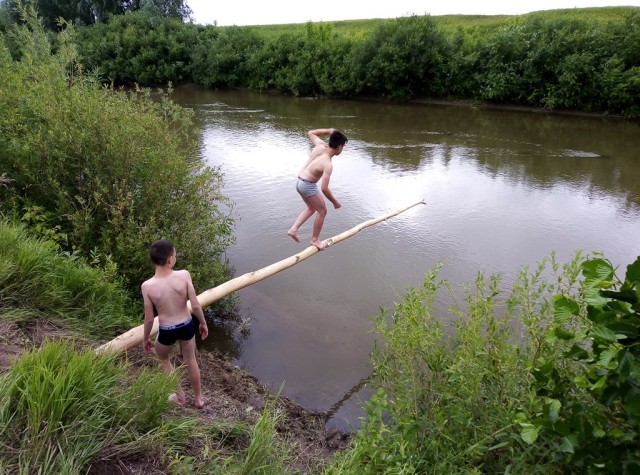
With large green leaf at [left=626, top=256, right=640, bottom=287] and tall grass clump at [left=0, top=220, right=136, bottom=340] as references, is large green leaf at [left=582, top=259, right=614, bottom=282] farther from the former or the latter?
tall grass clump at [left=0, top=220, right=136, bottom=340]

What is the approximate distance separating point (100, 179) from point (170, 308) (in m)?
2.73

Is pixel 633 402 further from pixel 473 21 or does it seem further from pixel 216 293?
pixel 473 21

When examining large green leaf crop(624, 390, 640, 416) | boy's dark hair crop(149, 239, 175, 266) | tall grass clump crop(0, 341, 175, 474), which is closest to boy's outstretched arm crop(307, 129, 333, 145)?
boy's dark hair crop(149, 239, 175, 266)

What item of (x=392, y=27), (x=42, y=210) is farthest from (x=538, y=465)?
(x=392, y=27)

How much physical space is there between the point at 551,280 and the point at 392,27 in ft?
64.3

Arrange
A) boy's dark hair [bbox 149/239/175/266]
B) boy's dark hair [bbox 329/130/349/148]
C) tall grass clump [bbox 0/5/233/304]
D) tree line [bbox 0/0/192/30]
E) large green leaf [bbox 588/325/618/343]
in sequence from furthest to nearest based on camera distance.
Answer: tree line [bbox 0/0/192/30]
boy's dark hair [bbox 329/130/349/148]
tall grass clump [bbox 0/5/233/304]
boy's dark hair [bbox 149/239/175/266]
large green leaf [bbox 588/325/618/343]

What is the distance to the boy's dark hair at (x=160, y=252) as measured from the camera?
11.8ft

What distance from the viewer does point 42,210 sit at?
5.67 m

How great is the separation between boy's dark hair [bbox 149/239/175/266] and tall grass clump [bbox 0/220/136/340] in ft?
4.13

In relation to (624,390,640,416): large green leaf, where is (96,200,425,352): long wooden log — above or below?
below

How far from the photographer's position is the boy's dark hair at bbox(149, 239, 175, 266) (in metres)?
3.59

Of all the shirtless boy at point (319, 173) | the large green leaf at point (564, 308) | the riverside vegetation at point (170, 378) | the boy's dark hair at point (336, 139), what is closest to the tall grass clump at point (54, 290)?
the riverside vegetation at point (170, 378)

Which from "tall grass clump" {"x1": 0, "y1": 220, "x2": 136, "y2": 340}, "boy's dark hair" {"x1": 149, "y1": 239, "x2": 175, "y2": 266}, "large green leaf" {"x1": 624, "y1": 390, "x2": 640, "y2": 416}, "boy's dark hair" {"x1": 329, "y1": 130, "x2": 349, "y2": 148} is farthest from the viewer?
"boy's dark hair" {"x1": 329, "y1": 130, "x2": 349, "y2": 148}

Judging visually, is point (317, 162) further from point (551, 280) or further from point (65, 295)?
point (551, 280)
